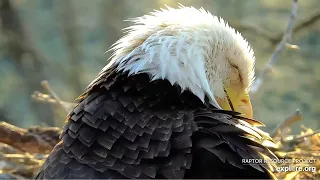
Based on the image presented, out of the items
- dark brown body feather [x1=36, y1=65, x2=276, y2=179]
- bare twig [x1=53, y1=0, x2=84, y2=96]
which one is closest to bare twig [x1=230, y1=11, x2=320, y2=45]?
bare twig [x1=53, y1=0, x2=84, y2=96]

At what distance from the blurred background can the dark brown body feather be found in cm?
495

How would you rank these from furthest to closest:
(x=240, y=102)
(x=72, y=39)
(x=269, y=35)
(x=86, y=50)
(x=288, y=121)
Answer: (x=86, y=50) → (x=72, y=39) → (x=269, y=35) → (x=288, y=121) → (x=240, y=102)

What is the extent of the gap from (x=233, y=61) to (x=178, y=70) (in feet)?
1.47

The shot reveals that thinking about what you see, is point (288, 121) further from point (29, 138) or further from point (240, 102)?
point (29, 138)

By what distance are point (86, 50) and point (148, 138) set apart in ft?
28.1

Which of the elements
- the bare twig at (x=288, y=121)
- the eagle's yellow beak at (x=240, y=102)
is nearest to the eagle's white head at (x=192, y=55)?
the eagle's yellow beak at (x=240, y=102)

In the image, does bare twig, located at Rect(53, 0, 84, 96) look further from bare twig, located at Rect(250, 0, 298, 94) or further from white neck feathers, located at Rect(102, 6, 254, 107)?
white neck feathers, located at Rect(102, 6, 254, 107)

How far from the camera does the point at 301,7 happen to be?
852 cm

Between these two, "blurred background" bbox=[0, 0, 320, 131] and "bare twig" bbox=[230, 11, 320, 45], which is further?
"blurred background" bbox=[0, 0, 320, 131]

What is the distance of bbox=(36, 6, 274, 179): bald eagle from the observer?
1.85m

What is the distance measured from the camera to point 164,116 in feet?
6.57

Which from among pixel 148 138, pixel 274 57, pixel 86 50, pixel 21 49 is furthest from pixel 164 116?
pixel 86 50

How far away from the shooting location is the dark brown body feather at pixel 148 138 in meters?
1.83

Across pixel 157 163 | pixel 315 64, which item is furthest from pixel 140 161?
pixel 315 64
